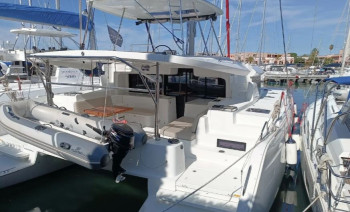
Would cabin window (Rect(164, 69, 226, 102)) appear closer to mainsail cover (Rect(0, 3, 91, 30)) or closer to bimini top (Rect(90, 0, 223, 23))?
bimini top (Rect(90, 0, 223, 23))

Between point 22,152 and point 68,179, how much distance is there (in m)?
1.02

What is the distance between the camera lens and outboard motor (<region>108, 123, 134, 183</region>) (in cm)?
352

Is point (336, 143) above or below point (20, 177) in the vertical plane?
above

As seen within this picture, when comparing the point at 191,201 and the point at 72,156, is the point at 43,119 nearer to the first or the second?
the point at 72,156

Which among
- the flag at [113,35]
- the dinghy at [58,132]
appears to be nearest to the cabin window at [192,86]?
the flag at [113,35]

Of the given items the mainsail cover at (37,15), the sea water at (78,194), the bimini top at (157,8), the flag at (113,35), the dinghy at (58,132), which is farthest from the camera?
the mainsail cover at (37,15)

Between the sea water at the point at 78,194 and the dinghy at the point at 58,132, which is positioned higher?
the dinghy at the point at 58,132

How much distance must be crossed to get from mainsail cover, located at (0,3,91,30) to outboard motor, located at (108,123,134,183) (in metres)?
5.12

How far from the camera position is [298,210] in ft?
16.1

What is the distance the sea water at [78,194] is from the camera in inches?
173

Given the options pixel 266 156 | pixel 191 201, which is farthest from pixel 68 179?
pixel 266 156

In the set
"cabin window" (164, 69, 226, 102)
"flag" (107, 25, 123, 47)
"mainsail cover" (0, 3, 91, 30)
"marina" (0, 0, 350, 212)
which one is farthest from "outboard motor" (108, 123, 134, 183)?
"mainsail cover" (0, 3, 91, 30)

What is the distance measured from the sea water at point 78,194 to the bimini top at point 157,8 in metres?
3.22

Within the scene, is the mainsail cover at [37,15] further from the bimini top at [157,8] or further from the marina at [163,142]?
the bimini top at [157,8]
